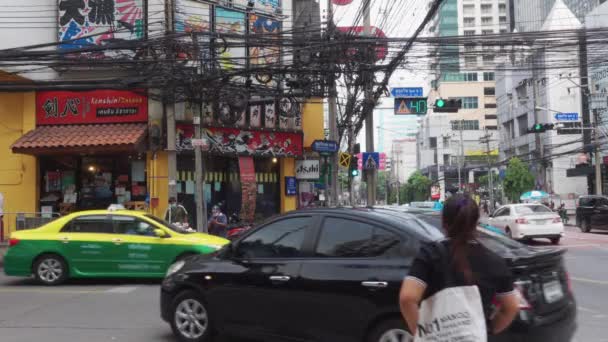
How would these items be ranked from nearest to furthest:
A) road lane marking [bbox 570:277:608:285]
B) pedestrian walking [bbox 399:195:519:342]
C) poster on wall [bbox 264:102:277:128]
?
pedestrian walking [bbox 399:195:519:342] < road lane marking [bbox 570:277:608:285] < poster on wall [bbox 264:102:277:128]

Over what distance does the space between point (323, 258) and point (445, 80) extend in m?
103

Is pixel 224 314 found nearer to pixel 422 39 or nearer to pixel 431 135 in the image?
pixel 422 39

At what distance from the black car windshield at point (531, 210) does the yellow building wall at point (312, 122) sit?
892 cm

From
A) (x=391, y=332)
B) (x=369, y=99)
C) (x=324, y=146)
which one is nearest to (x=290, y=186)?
(x=324, y=146)

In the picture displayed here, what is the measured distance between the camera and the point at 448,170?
8950cm

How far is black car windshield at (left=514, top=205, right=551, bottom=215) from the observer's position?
1933cm

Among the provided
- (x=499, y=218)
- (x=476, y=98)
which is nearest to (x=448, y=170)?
(x=476, y=98)

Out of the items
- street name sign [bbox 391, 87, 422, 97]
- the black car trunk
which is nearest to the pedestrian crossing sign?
street name sign [bbox 391, 87, 422, 97]

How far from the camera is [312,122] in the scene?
24.9m

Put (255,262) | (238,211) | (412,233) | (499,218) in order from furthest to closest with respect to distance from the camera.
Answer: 1. (238,211)
2. (499,218)
3. (255,262)
4. (412,233)

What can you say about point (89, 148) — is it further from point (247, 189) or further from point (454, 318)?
point (454, 318)

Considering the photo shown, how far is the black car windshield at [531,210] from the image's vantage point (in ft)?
63.4

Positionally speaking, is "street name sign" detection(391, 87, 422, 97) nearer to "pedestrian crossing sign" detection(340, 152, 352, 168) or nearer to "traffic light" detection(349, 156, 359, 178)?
"pedestrian crossing sign" detection(340, 152, 352, 168)

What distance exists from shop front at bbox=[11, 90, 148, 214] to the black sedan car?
13.6 m
